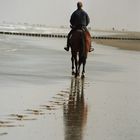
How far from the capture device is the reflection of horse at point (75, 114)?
926cm

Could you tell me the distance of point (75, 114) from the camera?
1148cm

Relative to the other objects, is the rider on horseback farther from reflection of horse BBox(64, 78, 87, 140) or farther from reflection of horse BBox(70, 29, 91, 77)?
reflection of horse BBox(64, 78, 87, 140)

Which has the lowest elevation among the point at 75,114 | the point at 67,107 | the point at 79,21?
the point at 67,107

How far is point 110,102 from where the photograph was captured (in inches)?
538

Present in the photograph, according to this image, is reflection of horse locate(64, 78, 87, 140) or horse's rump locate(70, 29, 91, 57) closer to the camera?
reflection of horse locate(64, 78, 87, 140)

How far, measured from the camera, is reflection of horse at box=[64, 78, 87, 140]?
9260 mm

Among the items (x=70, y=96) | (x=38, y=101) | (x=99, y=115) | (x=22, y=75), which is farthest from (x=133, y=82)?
(x=99, y=115)

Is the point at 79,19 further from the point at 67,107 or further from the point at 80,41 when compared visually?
the point at 67,107

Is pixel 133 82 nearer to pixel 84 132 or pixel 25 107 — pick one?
pixel 25 107

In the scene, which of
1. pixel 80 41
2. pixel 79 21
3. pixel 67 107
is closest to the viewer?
pixel 67 107

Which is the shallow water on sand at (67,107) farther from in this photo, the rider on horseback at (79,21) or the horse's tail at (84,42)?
the rider on horseback at (79,21)

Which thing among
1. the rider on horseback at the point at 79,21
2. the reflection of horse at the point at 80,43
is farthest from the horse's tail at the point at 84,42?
the rider on horseback at the point at 79,21

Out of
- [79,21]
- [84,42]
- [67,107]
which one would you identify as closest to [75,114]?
[67,107]

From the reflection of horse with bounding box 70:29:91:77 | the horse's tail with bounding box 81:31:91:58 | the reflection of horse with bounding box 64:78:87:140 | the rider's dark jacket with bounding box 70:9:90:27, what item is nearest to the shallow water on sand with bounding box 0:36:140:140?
the reflection of horse with bounding box 64:78:87:140
